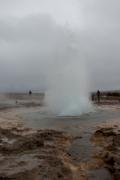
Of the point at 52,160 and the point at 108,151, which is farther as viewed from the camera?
the point at 108,151

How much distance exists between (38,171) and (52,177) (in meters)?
0.62

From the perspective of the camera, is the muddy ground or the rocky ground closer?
the muddy ground

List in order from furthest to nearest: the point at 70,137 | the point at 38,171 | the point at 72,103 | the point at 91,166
Answer: the point at 72,103 → the point at 70,137 → the point at 91,166 → the point at 38,171

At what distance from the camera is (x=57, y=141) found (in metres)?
13.0

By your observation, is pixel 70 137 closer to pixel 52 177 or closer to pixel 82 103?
pixel 52 177

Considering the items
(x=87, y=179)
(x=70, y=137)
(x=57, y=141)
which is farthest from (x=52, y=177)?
(x=70, y=137)

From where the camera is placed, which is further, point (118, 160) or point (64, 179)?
point (118, 160)

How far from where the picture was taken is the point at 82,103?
2936 cm

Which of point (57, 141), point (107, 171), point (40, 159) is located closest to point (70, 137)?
point (57, 141)

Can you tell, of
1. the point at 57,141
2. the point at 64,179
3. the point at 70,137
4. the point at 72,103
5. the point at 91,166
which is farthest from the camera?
the point at 72,103

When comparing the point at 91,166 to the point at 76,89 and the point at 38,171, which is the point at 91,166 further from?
the point at 76,89

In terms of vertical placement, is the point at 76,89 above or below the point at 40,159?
above

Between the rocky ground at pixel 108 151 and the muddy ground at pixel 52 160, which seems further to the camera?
the rocky ground at pixel 108 151

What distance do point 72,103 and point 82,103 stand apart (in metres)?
1.40
